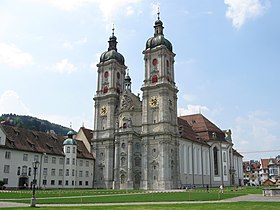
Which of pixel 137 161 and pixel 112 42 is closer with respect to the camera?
pixel 137 161

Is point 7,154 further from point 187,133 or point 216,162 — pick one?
point 216,162

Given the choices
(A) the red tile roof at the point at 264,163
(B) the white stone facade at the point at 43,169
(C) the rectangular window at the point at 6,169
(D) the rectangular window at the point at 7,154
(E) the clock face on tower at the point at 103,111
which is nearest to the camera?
(C) the rectangular window at the point at 6,169

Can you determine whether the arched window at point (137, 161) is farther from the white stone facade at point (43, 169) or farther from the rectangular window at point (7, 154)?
the rectangular window at point (7, 154)

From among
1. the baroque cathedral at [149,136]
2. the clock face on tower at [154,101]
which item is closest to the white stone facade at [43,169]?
the baroque cathedral at [149,136]

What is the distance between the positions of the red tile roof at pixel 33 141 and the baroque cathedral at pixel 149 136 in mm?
9471

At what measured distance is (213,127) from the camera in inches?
3947

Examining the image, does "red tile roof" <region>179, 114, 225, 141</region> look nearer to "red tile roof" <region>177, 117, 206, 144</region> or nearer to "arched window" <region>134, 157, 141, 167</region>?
"red tile roof" <region>177, 117, 206, 144</region>

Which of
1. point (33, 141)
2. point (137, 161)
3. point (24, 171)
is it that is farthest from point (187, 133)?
point (24, 171)

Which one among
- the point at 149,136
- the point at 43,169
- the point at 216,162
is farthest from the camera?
the point at 216,162

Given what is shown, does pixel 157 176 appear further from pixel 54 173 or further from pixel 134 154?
pixel 54 173

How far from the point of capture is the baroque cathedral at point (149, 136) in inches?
2940

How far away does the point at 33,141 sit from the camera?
233 ft

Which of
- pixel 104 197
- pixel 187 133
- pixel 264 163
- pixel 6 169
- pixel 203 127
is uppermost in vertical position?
pixel 203 127

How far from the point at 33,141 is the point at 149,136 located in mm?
25797
